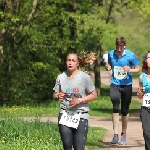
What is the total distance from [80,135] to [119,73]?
4.59m

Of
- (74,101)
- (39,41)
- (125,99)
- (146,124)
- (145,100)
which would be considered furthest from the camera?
(39,41)

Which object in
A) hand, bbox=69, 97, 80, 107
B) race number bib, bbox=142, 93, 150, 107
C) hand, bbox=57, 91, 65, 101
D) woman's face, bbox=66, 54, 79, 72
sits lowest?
race number bib, bbox=142, 93, 150, 107

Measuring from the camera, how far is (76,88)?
367 inches

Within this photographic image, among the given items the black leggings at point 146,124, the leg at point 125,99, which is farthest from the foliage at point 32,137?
the black leggings at point 146,124

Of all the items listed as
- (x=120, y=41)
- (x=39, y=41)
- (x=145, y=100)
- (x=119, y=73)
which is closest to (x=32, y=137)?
(x=119, y=73)

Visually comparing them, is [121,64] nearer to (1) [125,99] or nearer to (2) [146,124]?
(1) [125,99]

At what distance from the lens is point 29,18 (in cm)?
2816

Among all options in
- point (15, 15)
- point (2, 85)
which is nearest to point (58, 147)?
point (15, 15)

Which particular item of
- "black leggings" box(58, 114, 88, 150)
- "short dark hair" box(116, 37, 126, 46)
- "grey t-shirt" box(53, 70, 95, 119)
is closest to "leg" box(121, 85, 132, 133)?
"short dark hair" box(116, 37, 126, 46)

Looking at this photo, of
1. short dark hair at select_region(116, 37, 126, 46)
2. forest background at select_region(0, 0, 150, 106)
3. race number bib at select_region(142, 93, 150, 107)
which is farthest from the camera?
forest background at select_region(0, 0, 150, 106)

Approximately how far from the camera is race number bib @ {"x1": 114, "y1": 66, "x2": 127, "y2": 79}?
13699 mm

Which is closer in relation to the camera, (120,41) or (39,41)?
(120,41)

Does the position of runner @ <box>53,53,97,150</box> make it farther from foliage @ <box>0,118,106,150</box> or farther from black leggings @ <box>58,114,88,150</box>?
foliage @ <box>0,118,106,150</box>

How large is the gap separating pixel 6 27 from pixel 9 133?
48.8ft
